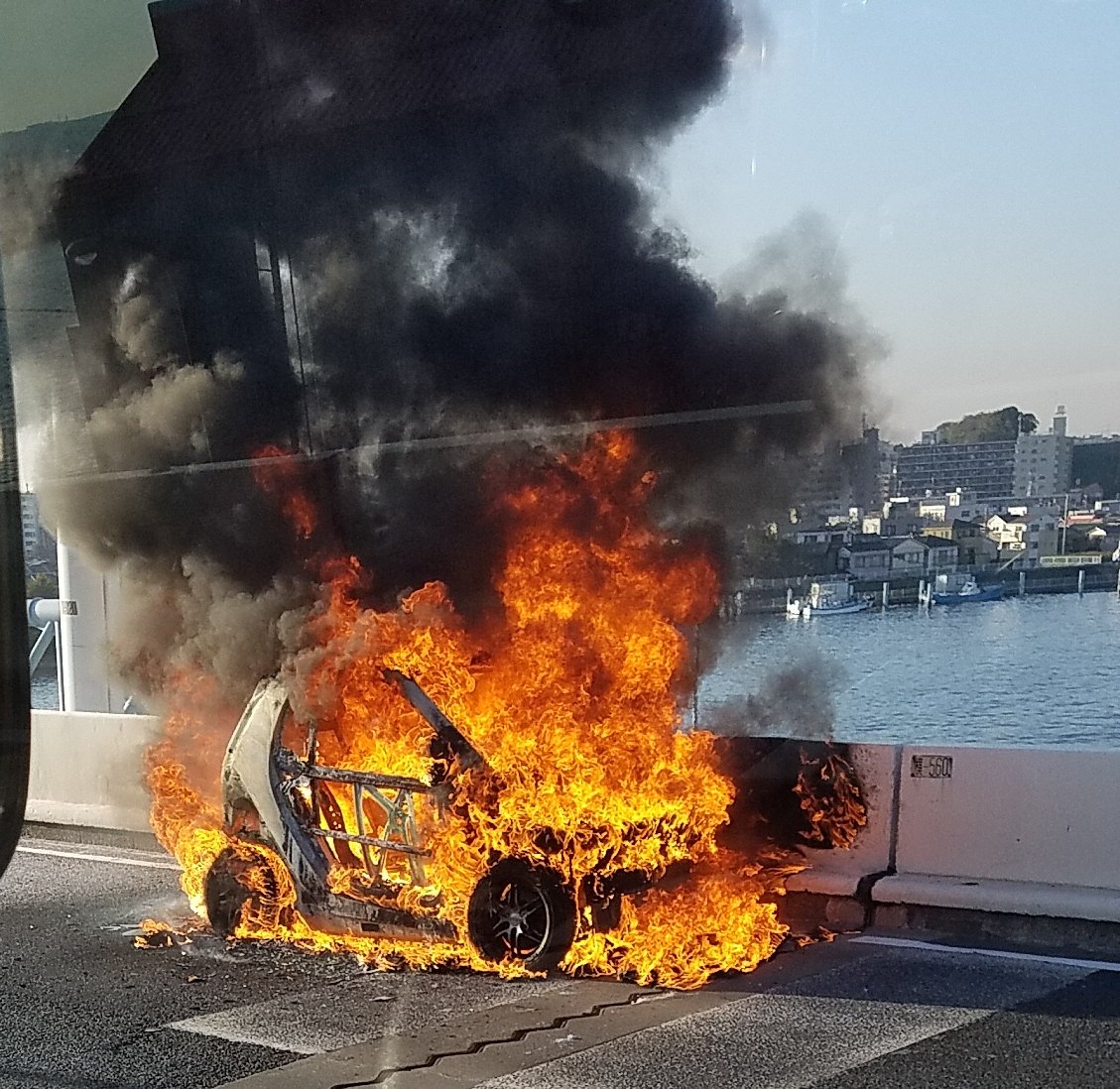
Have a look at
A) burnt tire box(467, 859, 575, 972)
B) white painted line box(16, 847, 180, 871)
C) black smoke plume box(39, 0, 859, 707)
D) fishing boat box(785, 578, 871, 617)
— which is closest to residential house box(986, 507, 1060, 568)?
fishing boat box(785, 578, 871, 617)

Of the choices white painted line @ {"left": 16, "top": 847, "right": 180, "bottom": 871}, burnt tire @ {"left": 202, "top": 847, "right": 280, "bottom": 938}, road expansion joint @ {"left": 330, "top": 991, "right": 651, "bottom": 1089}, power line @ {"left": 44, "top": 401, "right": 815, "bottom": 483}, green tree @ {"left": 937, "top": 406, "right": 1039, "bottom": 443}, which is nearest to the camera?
road expansion joint @ {"left": 330, "top": 991, "right": 651, "bottom": 1089}

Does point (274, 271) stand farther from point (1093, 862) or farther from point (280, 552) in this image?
point (1093, 862)

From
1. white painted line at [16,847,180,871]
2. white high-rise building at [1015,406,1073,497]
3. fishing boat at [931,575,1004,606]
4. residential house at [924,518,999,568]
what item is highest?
white high-rise building at [1015,406,1073,497]

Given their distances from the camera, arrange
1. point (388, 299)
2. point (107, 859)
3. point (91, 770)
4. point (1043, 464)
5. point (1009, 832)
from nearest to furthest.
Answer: point (1043, 464) < point (1009, 832) < point (388, 299) < point (107, 859) < point (91, 770)

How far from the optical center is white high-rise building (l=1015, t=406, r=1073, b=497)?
17.8 ft

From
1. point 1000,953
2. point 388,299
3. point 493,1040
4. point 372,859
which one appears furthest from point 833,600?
point 388,299

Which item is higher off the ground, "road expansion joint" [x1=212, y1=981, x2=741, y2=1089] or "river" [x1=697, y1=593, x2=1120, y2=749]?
"river" [x1=697, y1=593, x2=1120, y2=749]

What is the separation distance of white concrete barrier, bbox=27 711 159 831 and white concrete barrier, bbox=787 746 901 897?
4050mm

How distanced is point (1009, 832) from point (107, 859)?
5.02 metres

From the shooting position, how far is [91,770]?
923 centimetres

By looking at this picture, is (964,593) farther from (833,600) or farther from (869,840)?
(869,840)

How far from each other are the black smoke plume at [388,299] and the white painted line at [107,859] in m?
1.31

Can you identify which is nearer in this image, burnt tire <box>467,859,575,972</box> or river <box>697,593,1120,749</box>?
river <box>697,593,1120,749</box>

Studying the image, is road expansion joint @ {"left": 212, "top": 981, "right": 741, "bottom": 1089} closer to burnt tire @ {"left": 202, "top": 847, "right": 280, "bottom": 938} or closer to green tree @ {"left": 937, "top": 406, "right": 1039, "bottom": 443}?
burnt tire @ {"left": 202, "top": 847, "right": 280, "bottom": 938}
